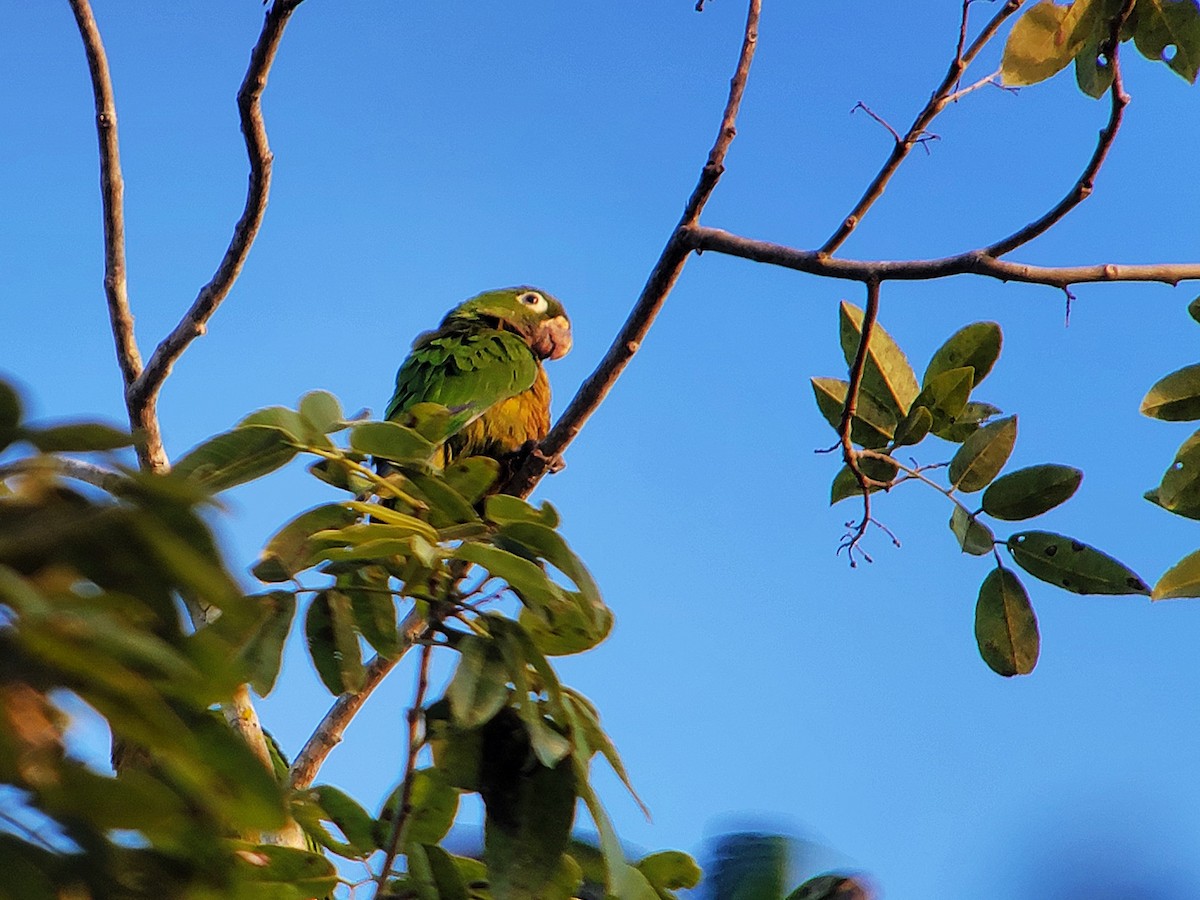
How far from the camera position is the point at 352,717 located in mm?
2699

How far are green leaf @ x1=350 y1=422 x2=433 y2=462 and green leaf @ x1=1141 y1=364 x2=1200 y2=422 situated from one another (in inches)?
52.2

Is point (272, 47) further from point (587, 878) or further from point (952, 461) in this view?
point (587, 878)

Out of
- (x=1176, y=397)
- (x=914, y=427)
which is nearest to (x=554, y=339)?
(x=914, y=427)

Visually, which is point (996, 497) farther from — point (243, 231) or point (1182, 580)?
point (243, 231)

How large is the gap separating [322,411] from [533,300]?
13.6 feet

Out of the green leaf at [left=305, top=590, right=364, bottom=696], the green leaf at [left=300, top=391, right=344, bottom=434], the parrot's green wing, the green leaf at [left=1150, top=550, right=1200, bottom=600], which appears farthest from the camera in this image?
the parrot's green wing

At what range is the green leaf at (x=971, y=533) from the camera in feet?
7.13

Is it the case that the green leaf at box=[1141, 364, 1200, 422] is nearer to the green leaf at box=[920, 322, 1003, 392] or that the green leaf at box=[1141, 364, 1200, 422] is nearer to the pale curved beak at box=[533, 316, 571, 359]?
the green leaf at box=[920, 322, 1003, 392]

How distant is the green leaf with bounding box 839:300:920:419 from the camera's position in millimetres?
2355

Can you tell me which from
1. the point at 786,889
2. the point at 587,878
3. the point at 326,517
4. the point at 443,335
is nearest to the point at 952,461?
the point at 786,889

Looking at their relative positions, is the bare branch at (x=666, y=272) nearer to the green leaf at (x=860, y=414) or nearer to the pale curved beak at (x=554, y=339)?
the green leaf at (x=860, y=414)

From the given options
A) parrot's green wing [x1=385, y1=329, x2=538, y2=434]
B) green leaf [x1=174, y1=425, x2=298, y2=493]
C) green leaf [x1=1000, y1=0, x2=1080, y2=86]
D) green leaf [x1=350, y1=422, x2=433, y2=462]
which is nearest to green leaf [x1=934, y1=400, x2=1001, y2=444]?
green leaf [x1=1000, y1=0, x2=1080, y2=86]

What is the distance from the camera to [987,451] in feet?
7.17

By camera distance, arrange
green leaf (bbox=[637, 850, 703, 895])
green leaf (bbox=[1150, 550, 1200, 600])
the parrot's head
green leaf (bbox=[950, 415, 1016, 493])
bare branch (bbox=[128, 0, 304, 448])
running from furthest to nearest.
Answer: the parrot's head < bare branch (bbox=[128, 0, 304, 448]) < green leaf (bbox=[950, 415, 1016, 493]) < green leaf (bbox=[1150, 550, 1200, 600]) < green leaf (bbox=[637, 850, 703, 895])
